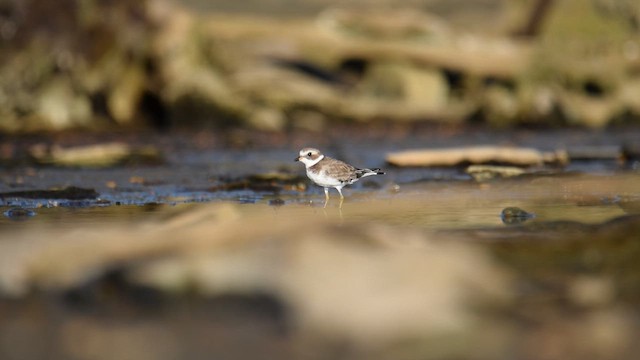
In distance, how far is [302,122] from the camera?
1157 inches

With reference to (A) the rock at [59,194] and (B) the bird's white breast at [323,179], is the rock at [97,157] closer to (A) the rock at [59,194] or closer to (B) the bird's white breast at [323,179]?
(A) the rock at [59,194]

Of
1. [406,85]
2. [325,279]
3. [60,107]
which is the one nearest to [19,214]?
[325,279]

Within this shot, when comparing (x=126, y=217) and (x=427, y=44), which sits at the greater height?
(x=427, y=44)

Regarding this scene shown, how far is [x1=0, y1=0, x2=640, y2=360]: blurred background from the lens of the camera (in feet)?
21.9

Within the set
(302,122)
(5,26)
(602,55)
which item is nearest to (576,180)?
(302,122)

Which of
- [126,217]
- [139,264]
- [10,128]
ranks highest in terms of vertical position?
[10,128]

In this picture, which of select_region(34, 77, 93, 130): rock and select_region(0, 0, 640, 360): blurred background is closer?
select_region(0, 0, 640, 360): blurred background

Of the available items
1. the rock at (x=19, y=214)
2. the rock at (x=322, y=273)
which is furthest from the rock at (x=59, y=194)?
the rock at (x=322, y=273)

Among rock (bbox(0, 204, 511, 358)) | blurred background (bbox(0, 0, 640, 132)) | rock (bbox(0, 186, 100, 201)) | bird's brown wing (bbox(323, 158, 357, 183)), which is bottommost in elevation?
rock (bbox(0, 204, 511, 358))

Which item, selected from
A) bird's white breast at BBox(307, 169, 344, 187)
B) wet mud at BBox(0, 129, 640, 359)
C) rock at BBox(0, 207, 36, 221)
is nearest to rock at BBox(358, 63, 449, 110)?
wet mud at BBox(0, 129, 640, 359)

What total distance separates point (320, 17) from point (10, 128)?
1000 cm

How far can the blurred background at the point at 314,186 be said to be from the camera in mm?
6684

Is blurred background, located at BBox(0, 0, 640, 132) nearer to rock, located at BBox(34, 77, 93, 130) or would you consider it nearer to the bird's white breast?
rock, located at BBox(34, 77, 93, 130)

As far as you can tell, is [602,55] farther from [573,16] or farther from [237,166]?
[237,166]
